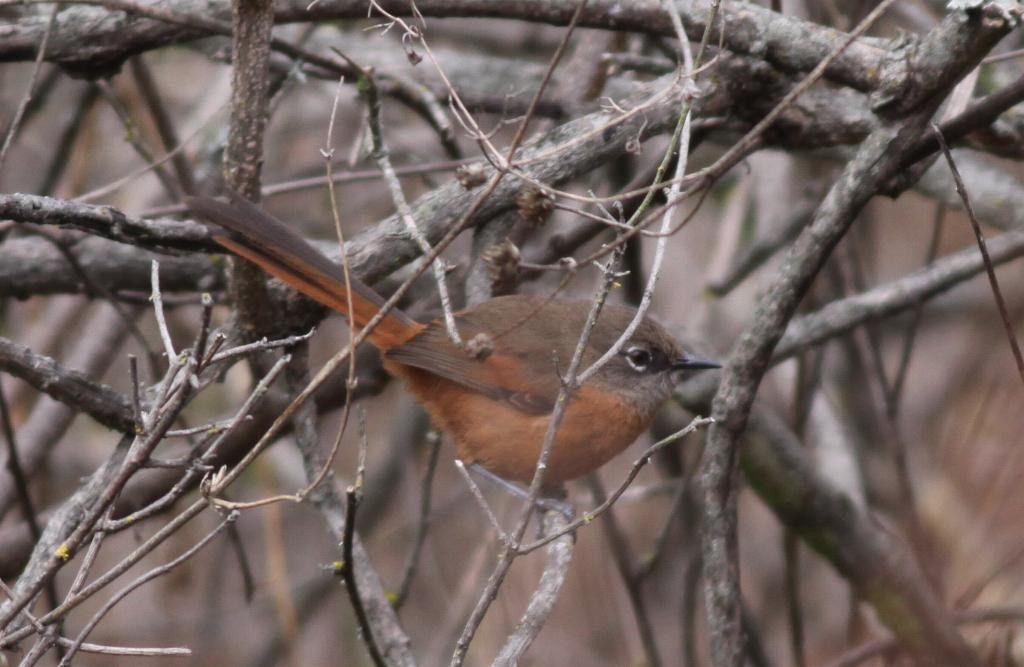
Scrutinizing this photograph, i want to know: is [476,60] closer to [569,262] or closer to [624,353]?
[624,353]

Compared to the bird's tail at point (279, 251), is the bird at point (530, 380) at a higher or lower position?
higher

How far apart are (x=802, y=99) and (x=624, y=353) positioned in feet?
3.82

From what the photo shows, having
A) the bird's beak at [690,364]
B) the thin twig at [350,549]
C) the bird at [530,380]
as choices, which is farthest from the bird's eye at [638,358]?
the thin twig at [350,549]

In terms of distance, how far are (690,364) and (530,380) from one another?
23.7 inches

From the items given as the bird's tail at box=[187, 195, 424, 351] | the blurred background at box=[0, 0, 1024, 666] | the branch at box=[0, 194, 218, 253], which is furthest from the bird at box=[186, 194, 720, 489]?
the branch at box=[0, 194, 218, 253]

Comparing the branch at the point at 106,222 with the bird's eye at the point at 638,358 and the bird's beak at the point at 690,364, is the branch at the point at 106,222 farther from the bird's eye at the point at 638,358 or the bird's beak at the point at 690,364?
the bird's beak at the point at 690,364

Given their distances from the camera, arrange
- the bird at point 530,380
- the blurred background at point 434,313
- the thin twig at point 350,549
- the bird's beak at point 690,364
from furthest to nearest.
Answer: the blurred background at point 434,313, the bird's beak at point 690,364, the bird at point 530,380, the thin twig at point 350,549

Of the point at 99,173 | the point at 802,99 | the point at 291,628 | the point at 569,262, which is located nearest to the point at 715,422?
the point at 569,262

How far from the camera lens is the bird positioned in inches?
162

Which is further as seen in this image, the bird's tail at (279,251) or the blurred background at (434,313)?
the blurred background at (434,313)

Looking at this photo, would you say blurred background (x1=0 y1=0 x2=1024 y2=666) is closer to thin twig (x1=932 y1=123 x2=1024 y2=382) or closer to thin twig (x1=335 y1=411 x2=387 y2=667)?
thin twig (x1=932 y1=123 x2=1024 y2=382)

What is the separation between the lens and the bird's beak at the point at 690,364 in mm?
4379

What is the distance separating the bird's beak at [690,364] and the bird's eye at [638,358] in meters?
0.10

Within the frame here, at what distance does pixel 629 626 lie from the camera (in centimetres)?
632
